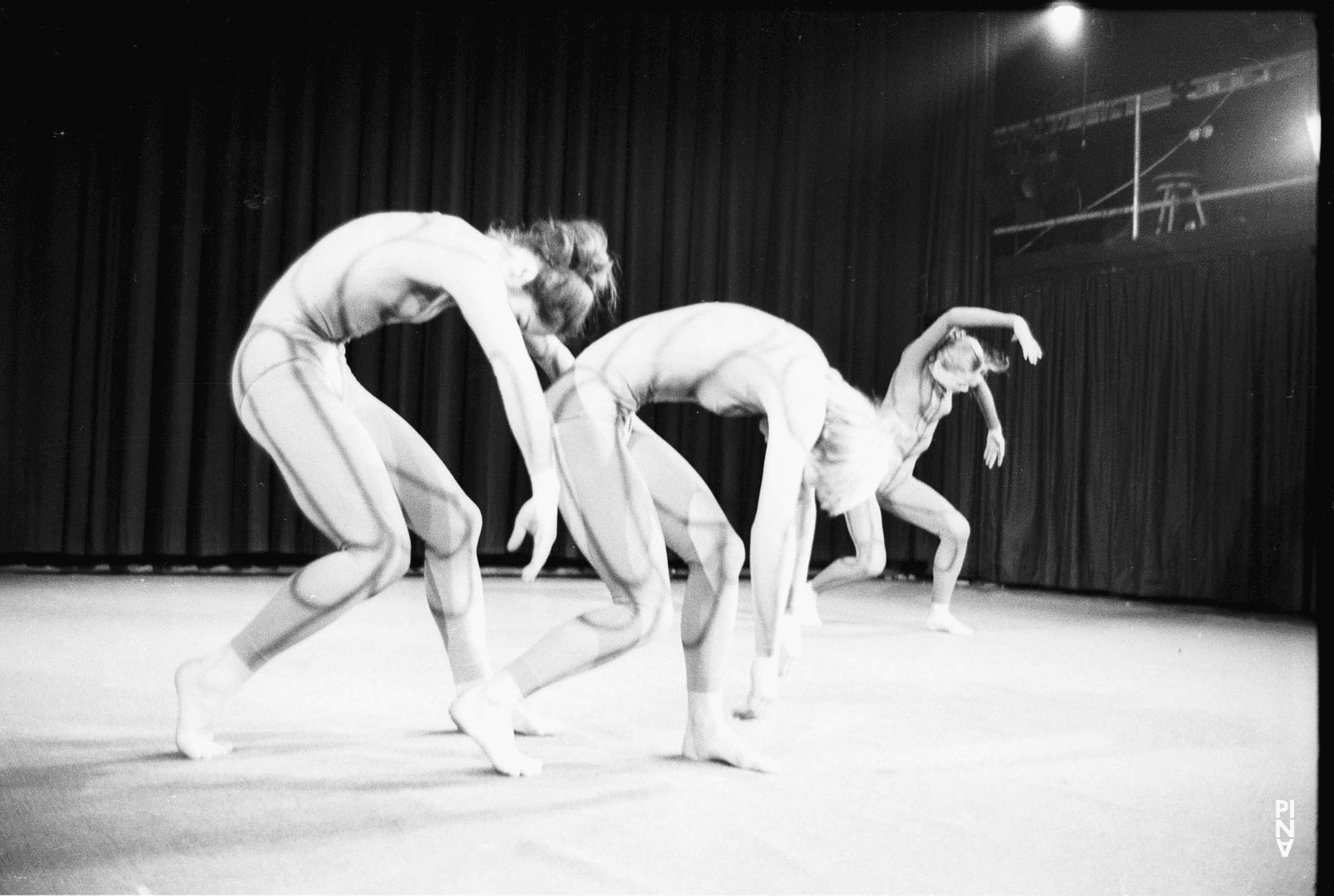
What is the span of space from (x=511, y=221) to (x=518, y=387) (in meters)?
4.47

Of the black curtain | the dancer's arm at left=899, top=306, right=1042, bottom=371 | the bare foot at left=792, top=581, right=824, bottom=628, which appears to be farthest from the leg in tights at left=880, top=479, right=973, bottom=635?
the black curtain

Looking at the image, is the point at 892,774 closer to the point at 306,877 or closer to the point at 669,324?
the point at 669,324

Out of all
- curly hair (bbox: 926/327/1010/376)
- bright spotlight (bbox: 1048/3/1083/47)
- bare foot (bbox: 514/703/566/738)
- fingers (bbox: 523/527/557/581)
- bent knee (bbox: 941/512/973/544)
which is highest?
bright spotlight (bbox: 1048/3/1083/47)

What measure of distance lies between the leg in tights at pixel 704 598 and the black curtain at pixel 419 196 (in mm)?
3889

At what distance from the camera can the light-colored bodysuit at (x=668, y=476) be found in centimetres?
204

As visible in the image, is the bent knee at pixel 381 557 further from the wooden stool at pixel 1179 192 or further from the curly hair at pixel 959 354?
the wooden stool at pixel 1179 192

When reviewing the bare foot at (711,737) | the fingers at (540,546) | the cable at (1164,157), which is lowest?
the bare foot at (711,737)

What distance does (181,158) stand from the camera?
18.5ft

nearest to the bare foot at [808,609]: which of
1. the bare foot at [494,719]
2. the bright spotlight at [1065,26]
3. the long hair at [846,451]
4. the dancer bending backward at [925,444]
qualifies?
the dancer bending backward at [925,444]

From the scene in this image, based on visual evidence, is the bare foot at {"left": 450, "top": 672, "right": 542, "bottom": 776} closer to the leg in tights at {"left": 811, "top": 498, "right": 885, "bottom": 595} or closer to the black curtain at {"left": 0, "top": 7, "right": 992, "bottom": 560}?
the leg in tights at {"left": 811, "top": 498, "right": 885, "bottom": 595}

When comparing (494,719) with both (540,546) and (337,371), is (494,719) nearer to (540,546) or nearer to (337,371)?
(540,546)

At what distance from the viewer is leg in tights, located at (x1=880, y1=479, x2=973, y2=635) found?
4.46m

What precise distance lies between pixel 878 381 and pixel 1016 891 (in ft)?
17.6

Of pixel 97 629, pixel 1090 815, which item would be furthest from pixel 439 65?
pixel 1090 815
